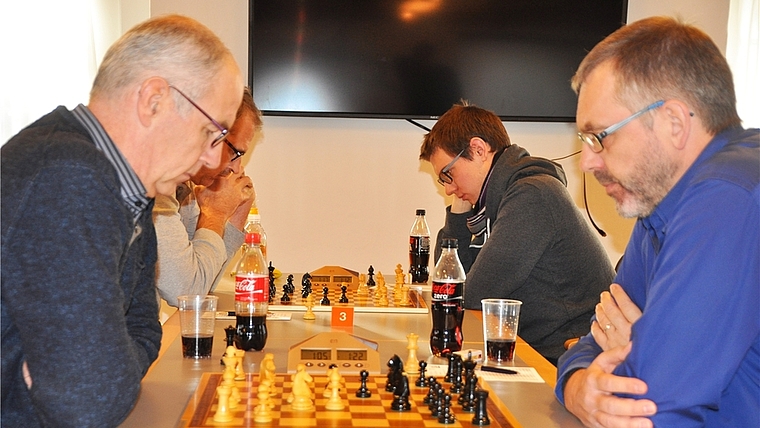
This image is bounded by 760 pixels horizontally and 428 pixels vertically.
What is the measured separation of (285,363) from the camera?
1946mm

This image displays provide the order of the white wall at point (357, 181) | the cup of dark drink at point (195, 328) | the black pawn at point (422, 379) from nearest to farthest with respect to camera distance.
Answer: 1. the black pawn at point (422, 379)
2. the cup of dark drink at point (195, 328)
3. the white wall at point (357, 181)

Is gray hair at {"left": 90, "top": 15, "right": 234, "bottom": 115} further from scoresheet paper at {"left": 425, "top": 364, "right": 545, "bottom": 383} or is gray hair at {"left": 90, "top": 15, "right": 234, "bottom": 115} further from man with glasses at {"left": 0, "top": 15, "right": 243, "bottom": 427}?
scoresheet paper at {"left": 425, "top": 364, "right": 545, "bottom": 383}

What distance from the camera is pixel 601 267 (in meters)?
3.10

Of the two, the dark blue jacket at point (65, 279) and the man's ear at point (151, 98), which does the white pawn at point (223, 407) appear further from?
the man's ear at point (151, 98)

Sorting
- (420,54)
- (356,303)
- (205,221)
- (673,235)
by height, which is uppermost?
(420,54)

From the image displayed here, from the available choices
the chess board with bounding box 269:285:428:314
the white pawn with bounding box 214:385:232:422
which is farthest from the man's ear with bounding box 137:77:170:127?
the chess board with bounding box 269:285:428:314

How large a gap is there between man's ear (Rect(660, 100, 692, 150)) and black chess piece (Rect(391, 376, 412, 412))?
73 centimetres

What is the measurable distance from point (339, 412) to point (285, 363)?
449mm

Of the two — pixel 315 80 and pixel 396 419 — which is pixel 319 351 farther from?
pixel 315 80

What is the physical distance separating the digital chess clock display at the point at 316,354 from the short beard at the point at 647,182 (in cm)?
76

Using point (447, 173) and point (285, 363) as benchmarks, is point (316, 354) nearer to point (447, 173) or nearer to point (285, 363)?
point (285, 363)

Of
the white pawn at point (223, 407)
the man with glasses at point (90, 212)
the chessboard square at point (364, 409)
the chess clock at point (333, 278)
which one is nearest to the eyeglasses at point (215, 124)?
the man with glasses at point (90, 212)

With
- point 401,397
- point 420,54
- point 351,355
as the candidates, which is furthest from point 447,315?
point 420,54

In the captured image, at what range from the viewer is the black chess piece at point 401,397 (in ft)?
5.08
